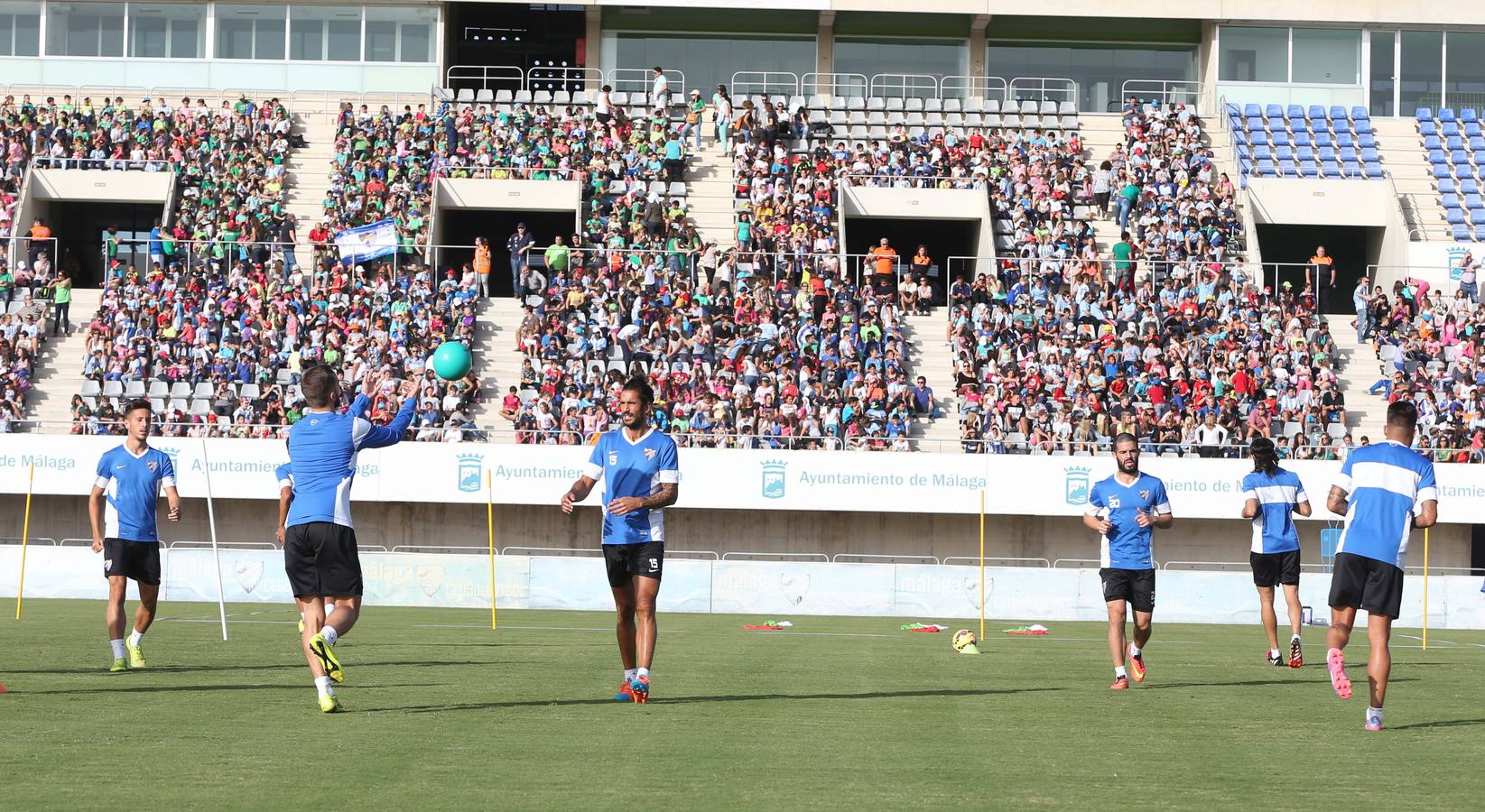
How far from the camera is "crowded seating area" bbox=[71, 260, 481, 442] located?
3306cm

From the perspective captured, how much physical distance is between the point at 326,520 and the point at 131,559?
424cm

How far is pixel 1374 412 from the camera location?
35.7 metres

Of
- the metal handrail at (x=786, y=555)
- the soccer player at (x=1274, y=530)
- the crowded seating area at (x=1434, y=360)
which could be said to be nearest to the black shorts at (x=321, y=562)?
the soccer player at (x=1274, y=530)

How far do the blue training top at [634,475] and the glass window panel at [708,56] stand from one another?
36.8 meters

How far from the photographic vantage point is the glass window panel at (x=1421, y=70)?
159 ft

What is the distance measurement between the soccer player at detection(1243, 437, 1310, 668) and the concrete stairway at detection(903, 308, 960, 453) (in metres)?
15.3

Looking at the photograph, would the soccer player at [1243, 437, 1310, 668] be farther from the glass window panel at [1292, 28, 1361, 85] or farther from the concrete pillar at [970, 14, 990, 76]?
the glass window panel at [1292, 28, 1361, 85]

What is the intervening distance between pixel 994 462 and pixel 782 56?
65.5ft

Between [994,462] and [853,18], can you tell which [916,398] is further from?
[853,18]

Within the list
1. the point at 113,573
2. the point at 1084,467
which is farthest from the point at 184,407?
the point at 113,573

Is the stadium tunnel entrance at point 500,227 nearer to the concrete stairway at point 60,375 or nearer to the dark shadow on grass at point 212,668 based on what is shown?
the concrete stairway at point 60,375

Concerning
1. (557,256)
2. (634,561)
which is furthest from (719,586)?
(634,561)

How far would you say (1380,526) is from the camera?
10820 mm

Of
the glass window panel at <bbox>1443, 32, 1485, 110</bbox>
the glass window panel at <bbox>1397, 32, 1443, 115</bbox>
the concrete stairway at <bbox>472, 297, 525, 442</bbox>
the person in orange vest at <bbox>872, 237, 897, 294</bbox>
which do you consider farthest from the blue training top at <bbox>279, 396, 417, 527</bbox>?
the glass window panel at <bbox>1443, 32, 1485, 110</bbox>
